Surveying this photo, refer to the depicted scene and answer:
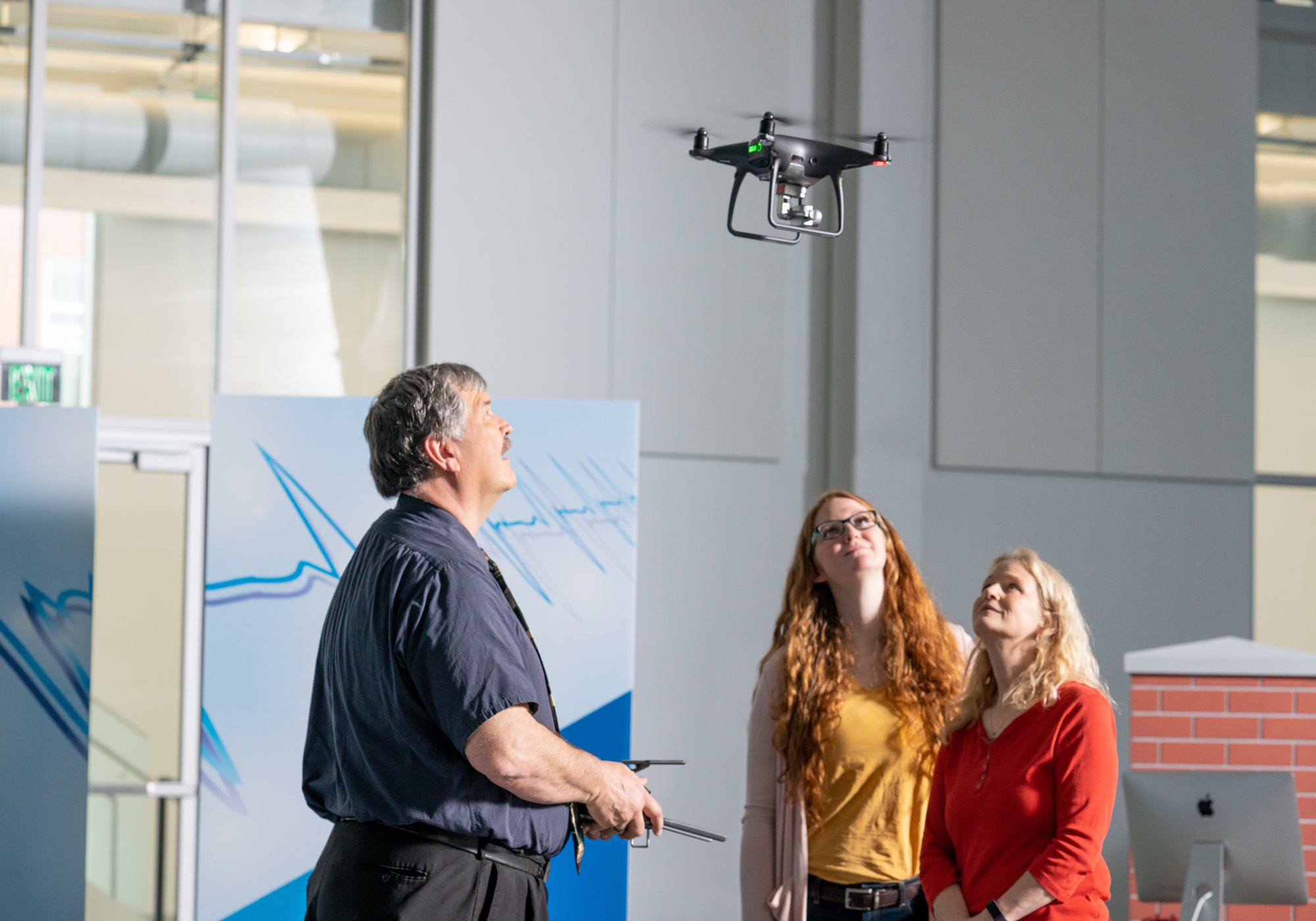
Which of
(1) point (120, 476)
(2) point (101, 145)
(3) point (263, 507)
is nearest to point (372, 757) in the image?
(3) point (263, 507)

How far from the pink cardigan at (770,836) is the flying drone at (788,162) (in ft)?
3.00

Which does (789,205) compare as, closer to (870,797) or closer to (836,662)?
(836,662)

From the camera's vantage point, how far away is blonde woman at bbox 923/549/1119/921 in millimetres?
2385

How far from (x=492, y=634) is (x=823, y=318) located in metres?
3.64

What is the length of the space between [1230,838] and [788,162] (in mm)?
2010

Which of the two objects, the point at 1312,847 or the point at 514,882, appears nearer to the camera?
the point at 514,882

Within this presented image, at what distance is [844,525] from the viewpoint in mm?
2883

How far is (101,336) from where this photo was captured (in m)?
4.68

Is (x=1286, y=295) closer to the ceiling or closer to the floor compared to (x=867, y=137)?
closer to the ceiling

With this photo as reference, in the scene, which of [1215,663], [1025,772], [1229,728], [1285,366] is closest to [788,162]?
[1025,772]

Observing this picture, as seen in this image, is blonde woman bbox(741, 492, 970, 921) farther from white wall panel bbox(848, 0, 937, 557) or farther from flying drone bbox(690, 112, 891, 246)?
white wall panel bbox(848, 0, 937, 557)

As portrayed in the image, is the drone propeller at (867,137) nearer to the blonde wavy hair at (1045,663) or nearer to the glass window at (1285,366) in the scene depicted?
the blonde wavy hair at (1045,663)

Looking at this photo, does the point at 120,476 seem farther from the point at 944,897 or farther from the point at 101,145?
the point at 944,897

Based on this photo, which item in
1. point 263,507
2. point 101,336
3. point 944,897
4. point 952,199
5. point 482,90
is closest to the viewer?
point 944,897
